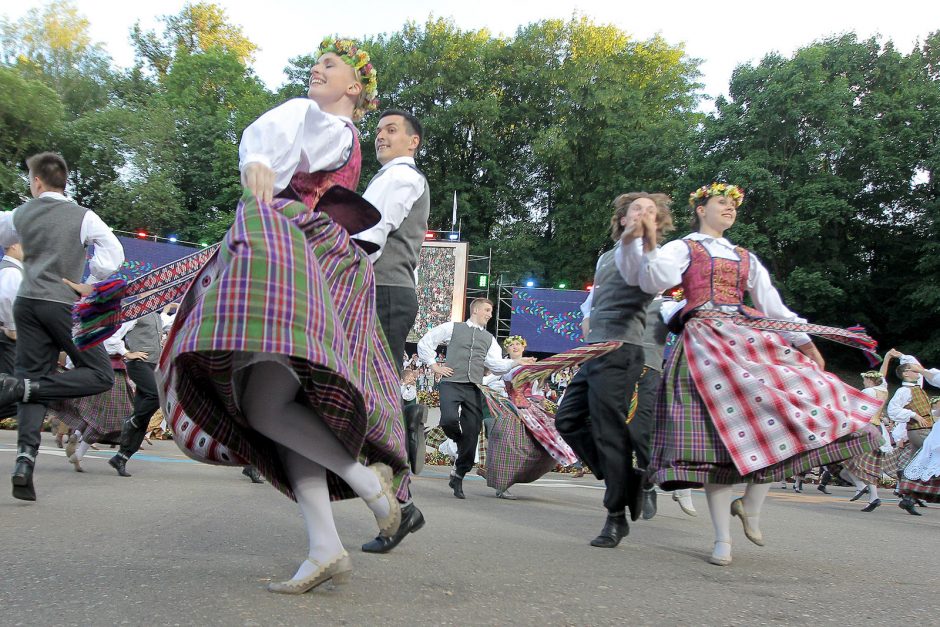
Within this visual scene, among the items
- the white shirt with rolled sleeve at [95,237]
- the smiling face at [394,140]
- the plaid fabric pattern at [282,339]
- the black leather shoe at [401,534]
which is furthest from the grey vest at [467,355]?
the plaid fabric pattern at [282,339]

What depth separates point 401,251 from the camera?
4.11m

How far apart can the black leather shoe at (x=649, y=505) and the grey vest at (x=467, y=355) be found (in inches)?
106

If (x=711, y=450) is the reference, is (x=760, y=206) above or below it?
above

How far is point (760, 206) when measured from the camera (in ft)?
95.2

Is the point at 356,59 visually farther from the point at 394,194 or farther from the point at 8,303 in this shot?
the point at 8,303

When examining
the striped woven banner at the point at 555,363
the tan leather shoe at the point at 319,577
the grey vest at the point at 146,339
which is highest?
the grey vest at the point at 146,339

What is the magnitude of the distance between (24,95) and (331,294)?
35.8 metres

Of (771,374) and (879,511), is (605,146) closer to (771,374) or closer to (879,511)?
(879,511)

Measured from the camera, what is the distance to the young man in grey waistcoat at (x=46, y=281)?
4762mm

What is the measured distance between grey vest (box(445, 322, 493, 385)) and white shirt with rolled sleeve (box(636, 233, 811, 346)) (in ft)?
13.3

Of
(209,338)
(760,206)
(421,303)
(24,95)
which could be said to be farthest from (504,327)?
(209,338)

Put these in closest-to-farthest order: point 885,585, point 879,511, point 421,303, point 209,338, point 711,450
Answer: point 209,338, point 885,585, point 711,450, point 879,511, point 421,303

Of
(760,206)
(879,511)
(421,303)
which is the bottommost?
(879,511)

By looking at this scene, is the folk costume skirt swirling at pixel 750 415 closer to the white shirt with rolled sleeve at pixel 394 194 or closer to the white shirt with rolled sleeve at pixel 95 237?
the white shirt with rolled sleeve at pixel 394 194
